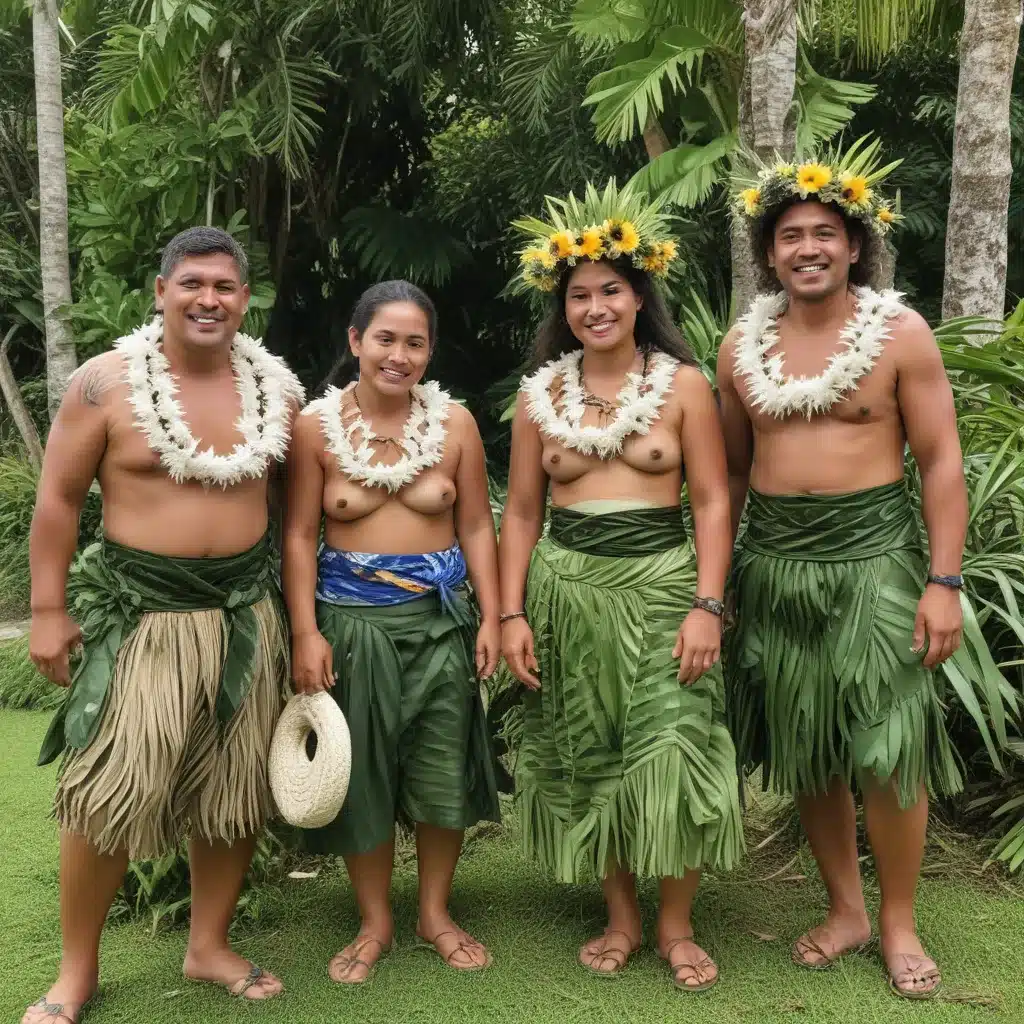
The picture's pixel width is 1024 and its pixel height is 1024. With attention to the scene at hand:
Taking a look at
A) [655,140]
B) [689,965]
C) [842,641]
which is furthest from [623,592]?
[655,140]

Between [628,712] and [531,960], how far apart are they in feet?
2.36

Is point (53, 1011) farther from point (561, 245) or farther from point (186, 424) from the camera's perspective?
point (561, 245)

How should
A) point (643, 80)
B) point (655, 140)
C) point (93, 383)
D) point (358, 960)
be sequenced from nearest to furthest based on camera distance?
point (93, 383) < point (358, 960) < point (643, 80) < point (655, 140)

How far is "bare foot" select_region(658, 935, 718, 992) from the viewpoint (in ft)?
7.77

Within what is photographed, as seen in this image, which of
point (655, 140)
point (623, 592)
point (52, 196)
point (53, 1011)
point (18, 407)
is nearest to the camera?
point (53, 1011)

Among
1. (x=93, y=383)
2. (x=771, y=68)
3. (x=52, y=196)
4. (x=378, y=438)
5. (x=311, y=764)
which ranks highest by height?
(x=771, y=68)

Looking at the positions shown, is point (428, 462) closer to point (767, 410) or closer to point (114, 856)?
point (767, 410)

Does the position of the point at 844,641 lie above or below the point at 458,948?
above

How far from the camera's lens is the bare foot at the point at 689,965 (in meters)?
2.37

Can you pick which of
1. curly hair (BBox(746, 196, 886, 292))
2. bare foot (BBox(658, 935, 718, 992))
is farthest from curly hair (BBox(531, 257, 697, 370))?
bare foot (BBox(658, 935, 718, 992))

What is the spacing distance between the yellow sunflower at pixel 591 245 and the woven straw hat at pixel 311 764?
115 centimetres

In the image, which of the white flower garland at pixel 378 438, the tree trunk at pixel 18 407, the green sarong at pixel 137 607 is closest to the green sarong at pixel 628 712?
the white flower garland at pixel 378 438

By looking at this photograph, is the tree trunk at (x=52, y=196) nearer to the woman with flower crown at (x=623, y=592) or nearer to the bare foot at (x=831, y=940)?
the woman with flower crown at (x=623, y=592)

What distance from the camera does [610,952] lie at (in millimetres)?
2477
